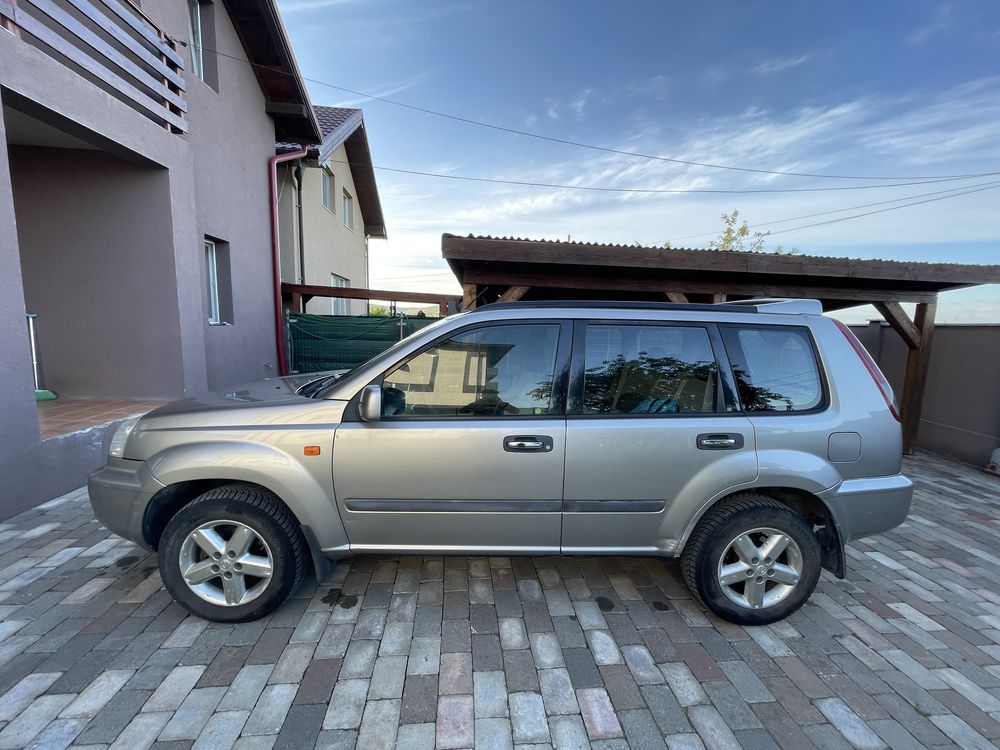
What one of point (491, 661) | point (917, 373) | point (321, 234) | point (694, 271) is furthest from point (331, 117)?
point (917, 373)

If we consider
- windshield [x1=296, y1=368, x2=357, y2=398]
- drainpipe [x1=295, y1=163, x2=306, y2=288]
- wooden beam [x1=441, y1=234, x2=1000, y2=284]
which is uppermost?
drainpipe [x1=295, y1=163, x2=306, y2=288]

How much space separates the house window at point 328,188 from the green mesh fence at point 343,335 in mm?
4983

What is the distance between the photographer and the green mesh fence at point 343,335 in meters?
9.05

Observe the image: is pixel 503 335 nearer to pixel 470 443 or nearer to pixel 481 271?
pixel 470 443

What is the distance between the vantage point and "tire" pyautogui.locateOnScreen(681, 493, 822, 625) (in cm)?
242

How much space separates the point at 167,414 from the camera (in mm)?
2488

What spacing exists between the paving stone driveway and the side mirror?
3.90ft

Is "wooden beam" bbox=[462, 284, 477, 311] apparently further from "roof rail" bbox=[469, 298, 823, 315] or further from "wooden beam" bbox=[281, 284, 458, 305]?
"wooden beam" bbox=[281, 284, 458, 305]

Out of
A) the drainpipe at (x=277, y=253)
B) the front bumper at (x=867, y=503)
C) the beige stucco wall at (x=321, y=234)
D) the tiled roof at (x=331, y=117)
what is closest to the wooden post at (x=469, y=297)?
the front bumper at (x=867, y=503)

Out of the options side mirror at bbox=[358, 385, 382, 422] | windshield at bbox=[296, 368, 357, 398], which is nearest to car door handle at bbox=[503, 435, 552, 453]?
side mirror at bbox=[358, 385, 382, 422]

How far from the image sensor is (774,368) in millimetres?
2537

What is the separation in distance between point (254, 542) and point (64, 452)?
3200 mm

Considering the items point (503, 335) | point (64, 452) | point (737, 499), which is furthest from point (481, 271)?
point (64, 452)

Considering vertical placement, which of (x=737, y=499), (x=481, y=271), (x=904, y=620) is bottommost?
(x=904, y=620)
